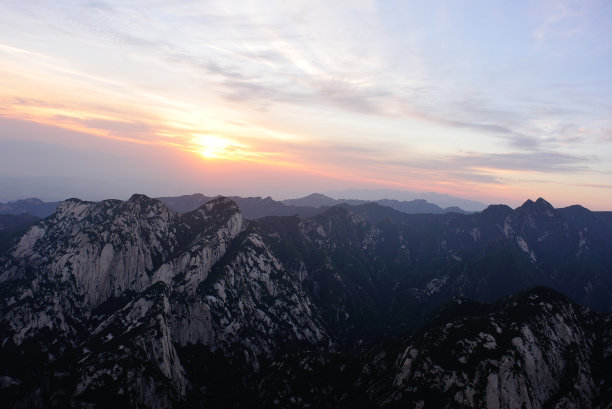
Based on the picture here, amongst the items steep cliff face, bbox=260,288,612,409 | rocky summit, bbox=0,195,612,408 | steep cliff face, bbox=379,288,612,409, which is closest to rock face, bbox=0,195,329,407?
rocky summit, bbox=0,195,612,408

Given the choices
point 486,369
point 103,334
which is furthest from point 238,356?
point 486,369

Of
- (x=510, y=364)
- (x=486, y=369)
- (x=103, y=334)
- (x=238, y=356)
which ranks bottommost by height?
(x=238, y=356)

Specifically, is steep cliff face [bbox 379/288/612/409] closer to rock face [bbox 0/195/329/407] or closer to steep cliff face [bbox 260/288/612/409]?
steep cliff face [bbox 260/288/612/409]

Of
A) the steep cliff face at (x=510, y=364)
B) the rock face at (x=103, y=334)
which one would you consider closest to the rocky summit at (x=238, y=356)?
the steep cliff face at (x=510, y=364)

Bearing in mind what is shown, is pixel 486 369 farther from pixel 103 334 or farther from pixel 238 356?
pixel 103 334

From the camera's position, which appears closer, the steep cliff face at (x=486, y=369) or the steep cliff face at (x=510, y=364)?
the steep cliff face at (x=510, y=364)

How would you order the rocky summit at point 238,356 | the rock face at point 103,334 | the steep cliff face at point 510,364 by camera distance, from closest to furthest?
the steep cliff face at point 510,364
the rocky summit at point 238,356
the rock face at point 103,334

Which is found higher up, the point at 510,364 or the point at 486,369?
the point at 510,364

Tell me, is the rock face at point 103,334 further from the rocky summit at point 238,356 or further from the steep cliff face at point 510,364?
the steep cliff face at point 510,364

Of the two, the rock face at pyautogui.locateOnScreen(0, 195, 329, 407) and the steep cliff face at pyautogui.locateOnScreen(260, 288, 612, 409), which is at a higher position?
the steep cliff face at pyautogui.locateOnScreen(260, 288, 612, 409)

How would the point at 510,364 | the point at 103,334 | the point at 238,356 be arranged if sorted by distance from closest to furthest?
the point at 510,364
the point at 103,334
the point at 238,356

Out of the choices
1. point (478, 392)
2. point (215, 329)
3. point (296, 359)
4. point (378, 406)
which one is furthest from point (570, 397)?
point (215, 329)

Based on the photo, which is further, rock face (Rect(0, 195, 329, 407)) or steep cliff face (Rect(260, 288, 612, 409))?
rock face (Rect(0, 195, 329, 407))

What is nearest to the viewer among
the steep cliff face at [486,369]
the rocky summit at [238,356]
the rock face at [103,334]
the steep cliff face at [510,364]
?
the steep cliff face at [510,364]
